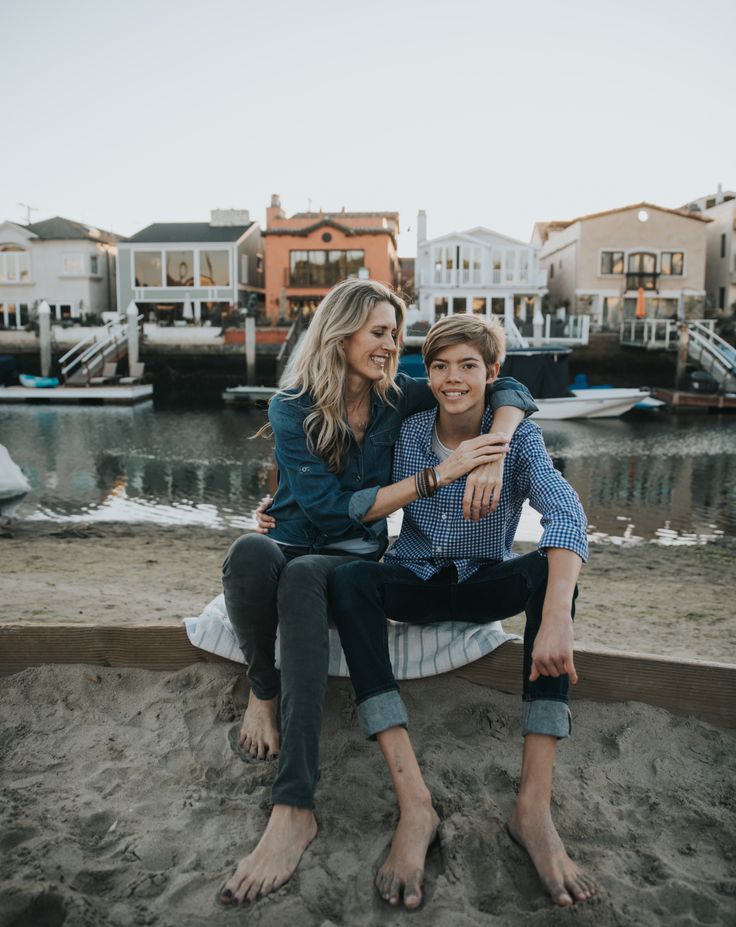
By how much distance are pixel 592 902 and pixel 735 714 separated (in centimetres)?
Answer: 94

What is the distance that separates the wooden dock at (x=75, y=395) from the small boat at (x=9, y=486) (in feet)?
50.7

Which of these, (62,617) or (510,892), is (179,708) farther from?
(62,617)

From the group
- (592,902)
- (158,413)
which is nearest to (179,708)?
(592,902)

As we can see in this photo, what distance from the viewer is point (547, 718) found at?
209 cm

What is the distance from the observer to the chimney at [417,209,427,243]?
3809cm

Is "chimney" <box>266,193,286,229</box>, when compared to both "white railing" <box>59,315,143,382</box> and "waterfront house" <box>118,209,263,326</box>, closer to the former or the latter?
"waterfront house" <box>118,209,263,326</box>

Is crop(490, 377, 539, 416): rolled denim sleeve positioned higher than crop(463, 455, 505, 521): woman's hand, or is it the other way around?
crop(490, 377, 539, 416): rolled denim sleeve

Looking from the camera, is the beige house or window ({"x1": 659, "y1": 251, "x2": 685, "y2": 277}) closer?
the beige house

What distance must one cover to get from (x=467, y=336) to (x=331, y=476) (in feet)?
2.21

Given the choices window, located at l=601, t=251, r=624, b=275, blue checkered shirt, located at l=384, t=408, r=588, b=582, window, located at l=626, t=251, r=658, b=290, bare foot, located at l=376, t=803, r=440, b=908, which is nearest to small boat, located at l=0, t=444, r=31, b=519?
blue checkered shirt, located at l=384, t=408, r=588, b=582

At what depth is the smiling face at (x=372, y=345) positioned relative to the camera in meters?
2.70

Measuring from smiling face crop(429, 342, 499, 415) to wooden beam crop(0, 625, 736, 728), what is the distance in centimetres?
85

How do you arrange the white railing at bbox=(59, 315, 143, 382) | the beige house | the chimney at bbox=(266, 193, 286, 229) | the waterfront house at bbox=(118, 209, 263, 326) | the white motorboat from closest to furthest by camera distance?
1. the white motorboat
2. the white railing at bbox=(59, 315, 143, 382)
3. the waterfront house at bbox=(118, 209, 263, 326)
4. the beige house
5. the chimney at bbox=(266, 193, 286, 229)

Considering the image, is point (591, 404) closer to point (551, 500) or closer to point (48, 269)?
point (551, 500)
